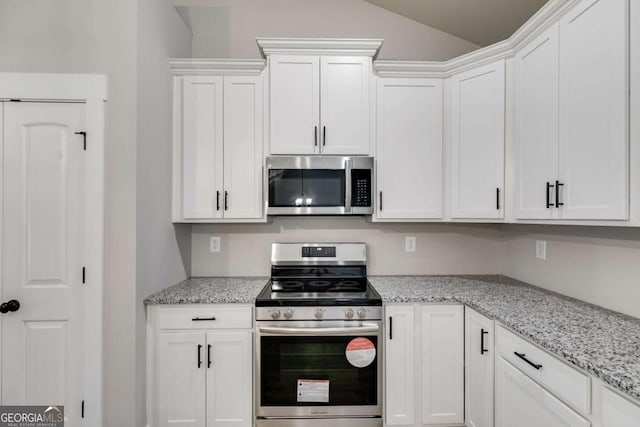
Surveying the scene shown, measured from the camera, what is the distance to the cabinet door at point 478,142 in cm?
203

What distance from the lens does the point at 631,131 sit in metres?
1.18

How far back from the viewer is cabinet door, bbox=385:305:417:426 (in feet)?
6.19

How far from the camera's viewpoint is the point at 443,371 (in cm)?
189

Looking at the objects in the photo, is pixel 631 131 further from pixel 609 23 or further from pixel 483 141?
pixel 483 141

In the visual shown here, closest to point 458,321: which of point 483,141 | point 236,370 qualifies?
point 483,141

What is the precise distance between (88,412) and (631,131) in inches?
114

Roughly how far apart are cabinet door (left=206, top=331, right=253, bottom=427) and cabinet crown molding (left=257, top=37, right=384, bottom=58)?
75.2 inches

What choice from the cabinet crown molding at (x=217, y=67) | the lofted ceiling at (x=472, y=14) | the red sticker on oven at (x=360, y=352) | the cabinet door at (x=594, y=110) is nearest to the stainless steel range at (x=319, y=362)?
the red sticker on oven at (x=360, y=352)

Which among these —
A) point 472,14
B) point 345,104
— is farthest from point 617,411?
point 472,14

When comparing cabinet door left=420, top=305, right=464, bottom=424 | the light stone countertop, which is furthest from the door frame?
cabinet door left=420, top=305, right=464, bottom=424

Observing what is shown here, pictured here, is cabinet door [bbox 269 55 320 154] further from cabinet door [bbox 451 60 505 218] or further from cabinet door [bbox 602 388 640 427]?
cabinet door [bbox 602 388 640 427]

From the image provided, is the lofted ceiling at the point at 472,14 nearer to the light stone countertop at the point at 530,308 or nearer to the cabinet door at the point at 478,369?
Answer: the light stone countertop at the point at 530,308

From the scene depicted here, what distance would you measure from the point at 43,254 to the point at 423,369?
228 cm

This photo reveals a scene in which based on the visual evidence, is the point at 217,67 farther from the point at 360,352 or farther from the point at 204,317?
the point at 360,352
